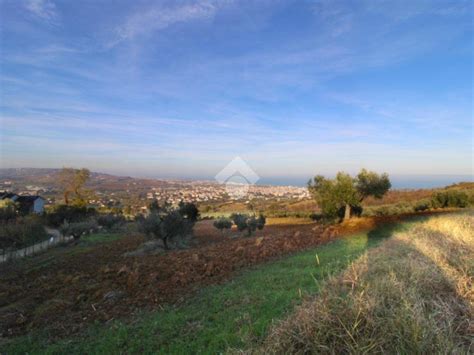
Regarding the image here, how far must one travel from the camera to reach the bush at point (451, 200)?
20.3m

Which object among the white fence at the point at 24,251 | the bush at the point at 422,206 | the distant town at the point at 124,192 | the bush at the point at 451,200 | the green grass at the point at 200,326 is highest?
the bush at the point at 451,200

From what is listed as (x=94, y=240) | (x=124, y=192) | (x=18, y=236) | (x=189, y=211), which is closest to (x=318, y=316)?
(x=189, y=211)

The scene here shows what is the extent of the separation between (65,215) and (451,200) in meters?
33.4

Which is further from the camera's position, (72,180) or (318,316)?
(72,180)

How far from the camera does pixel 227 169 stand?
25125 mm

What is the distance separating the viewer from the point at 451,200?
829 inches

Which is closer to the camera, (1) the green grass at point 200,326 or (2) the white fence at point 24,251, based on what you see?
(1) the green grass at point 200,326

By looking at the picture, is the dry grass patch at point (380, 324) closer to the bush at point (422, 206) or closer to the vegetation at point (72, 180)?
the bush at point (422, 206)

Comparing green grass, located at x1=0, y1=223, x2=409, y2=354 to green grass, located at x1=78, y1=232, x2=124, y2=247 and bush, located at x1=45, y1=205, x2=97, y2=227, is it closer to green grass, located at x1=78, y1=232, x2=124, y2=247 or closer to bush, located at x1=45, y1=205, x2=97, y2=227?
green grass, located at x1=78, y1=232, x2=124, y2=247

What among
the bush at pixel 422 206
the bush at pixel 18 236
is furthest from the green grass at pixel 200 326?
the bush at pixel 422 206

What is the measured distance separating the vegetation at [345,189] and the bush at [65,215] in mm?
22630

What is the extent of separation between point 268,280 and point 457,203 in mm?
20786

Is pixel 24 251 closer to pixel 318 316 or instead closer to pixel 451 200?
pixel 318 316

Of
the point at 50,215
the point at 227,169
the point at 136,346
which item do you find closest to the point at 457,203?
the point at 227,169
